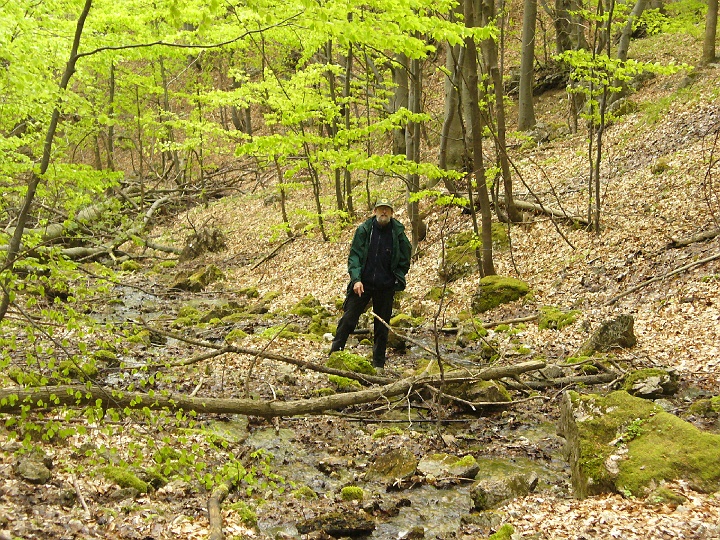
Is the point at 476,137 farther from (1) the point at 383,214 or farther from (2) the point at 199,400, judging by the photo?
(2) the point at 199,400

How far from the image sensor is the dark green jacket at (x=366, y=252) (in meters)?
7.90

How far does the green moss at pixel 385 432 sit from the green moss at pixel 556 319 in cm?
383

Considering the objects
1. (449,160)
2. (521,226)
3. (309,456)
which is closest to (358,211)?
(449,160)

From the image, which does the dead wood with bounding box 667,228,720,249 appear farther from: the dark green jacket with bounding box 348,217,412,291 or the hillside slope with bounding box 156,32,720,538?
the dark green jacket with bounding box 348,217,412,291

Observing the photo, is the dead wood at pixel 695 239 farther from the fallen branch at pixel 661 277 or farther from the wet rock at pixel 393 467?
the wet rock at pixel 393 467

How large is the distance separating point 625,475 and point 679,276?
570 cm

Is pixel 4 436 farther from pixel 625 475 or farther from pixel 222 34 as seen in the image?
pixel 222 34

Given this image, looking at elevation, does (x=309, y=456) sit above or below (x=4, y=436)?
below

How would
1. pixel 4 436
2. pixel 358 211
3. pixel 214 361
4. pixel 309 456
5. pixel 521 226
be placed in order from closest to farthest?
pixel 4 436 < pixel 309 456 < pixel 214 361 < pixel 521 226 < pixel 358 211

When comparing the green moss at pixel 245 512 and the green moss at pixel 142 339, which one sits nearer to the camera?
the green moss at pixel 245 512

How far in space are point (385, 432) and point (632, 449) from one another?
104 inches

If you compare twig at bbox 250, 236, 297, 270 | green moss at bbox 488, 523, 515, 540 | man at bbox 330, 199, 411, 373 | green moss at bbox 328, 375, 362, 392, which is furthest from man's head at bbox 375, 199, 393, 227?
twig at bbox 250, 236, 297, 270

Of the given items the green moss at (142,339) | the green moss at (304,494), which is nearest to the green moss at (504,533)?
the green moss at (304,494)

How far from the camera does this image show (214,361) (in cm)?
859
